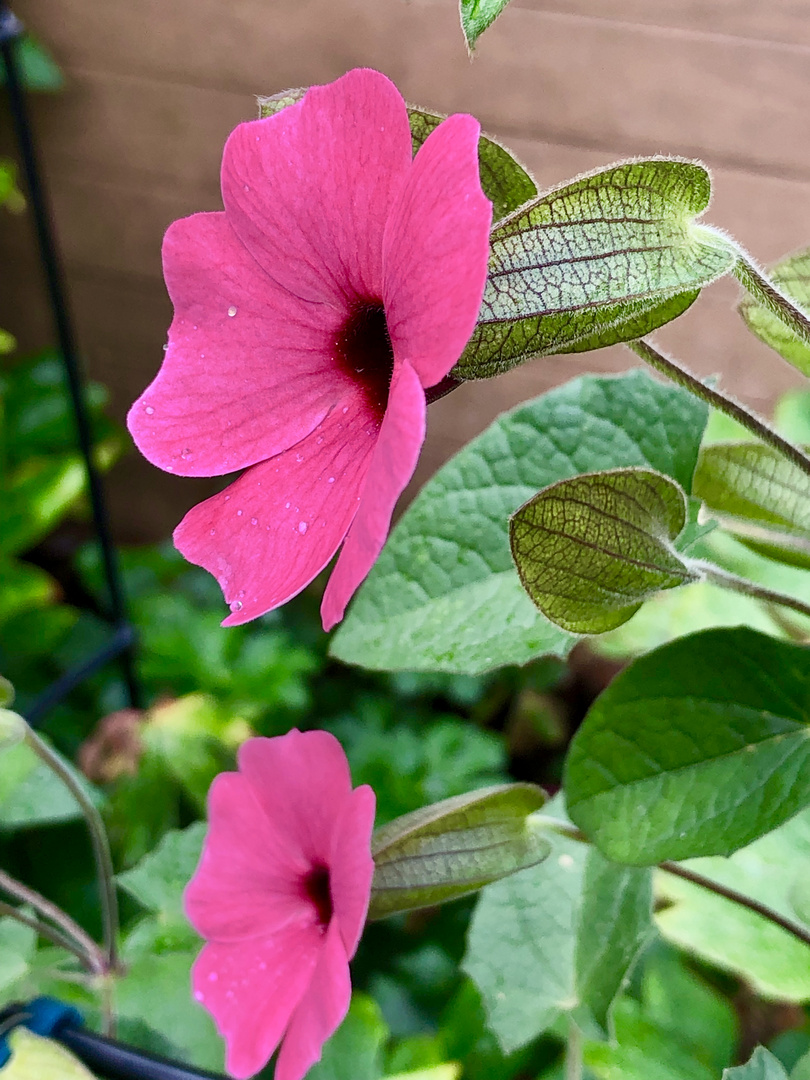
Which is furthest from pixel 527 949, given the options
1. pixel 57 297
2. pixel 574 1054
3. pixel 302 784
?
pixel 57 297

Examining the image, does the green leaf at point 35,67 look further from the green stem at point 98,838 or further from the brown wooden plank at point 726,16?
the green stem at point 98,838

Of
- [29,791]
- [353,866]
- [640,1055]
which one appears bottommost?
[640,1055]

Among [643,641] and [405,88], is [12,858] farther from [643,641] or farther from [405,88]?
[405,88]

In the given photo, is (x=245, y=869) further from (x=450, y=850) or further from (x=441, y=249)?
(x=441, y=249)

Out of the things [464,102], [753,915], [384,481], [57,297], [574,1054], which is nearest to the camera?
[384,481]

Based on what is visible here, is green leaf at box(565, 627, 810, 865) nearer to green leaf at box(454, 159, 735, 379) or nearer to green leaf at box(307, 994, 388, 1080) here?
green leaf at box(454, 159, 735, 379)

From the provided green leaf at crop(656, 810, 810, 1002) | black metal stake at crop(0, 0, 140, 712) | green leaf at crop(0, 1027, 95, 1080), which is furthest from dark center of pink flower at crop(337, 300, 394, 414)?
black metal stake at crop(0, 0, 140, 712)
